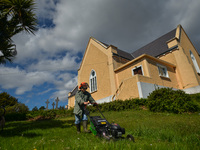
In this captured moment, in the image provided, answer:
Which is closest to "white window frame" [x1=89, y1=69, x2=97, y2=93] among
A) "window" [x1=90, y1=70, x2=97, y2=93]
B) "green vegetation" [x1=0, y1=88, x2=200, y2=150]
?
"window" [x1=90, y1=70, x2=97, y2=93]

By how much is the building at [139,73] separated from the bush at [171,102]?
274cm

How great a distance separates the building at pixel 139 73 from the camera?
12.6 m

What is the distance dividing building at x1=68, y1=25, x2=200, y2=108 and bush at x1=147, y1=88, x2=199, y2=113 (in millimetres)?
2739

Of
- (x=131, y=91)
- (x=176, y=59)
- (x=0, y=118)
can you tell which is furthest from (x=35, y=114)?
(x=176, y=59)

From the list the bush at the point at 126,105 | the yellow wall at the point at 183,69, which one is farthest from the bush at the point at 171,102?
the yellow wall at the point at 183,69

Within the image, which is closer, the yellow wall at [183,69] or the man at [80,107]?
the man at [80,107]

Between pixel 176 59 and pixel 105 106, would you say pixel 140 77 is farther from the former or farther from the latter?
pixel 176 59

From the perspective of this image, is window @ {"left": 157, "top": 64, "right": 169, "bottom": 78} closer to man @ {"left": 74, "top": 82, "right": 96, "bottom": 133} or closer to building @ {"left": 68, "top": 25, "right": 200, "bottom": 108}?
building @ {"left": 68, "top": 25, "right": 200, "bottom": 108}

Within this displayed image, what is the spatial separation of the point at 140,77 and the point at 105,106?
4.33 meters

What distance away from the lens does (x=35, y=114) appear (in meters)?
14.0

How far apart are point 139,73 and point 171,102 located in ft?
21.3

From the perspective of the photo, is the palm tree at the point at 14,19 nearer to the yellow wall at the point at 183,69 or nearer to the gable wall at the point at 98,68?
the gable wall at the point at 98,68

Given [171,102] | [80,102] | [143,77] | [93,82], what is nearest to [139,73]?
[143,77]

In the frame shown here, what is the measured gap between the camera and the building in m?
12.6
